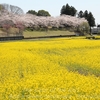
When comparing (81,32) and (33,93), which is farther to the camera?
(81,32)

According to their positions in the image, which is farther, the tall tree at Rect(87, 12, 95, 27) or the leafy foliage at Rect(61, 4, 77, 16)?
the leafy foliage at Rect(61, 4, 77, 16)

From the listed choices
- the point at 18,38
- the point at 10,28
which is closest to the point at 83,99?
the point at 18,38

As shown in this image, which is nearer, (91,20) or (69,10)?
(91,20)

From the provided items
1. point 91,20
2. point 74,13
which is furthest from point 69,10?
point 91,20

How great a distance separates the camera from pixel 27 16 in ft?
212

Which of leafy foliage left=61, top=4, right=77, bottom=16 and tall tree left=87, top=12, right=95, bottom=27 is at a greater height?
leafy foliage left=61, top=4, right=77, bottom=16

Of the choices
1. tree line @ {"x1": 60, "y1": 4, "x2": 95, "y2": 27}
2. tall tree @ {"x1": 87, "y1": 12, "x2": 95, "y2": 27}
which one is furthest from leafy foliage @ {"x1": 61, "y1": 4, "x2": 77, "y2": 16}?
tall tree @ {"x1": 87, "y1": 12, "x2": 95, "y2": 27}

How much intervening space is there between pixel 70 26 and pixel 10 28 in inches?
655

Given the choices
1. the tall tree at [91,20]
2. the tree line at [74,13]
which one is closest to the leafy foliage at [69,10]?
the tree line at [74,13]

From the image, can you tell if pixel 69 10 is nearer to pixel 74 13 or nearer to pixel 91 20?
pixel 74 13

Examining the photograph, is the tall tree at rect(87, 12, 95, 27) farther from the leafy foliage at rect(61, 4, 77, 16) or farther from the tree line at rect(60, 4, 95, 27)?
the leafy foliage at rect(61, 4, 77, 16)

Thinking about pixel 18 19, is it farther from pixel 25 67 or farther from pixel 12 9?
pixel 25 67

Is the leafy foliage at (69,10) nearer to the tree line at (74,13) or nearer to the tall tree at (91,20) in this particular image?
the tree line at (74,13)

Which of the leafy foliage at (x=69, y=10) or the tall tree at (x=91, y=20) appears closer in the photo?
the tall tree at (x=91, y=20)
